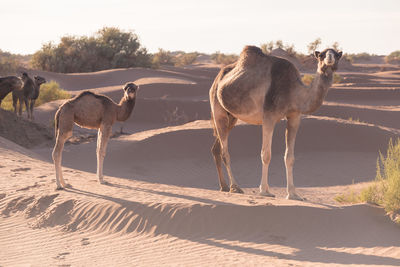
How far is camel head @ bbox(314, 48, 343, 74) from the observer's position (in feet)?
29.2

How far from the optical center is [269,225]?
842 centimetres

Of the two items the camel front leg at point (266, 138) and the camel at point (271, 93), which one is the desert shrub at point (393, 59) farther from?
the camel front leg at point (266, 138)

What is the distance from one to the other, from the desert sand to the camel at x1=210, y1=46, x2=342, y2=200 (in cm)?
104

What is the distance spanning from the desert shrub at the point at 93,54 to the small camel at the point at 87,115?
131ft

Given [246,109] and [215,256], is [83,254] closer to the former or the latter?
[215,256]

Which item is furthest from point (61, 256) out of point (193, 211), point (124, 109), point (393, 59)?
point (393, 59)

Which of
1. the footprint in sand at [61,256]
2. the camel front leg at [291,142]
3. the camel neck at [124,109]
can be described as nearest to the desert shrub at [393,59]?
the camel front leg at [291,142]

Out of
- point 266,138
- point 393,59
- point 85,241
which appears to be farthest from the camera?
point 393,59

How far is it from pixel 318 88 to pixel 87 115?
164 inches

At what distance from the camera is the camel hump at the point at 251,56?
10133mm

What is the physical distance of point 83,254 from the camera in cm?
765

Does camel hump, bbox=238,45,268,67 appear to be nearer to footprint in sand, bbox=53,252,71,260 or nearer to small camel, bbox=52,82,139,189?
small camel, bbox=52,82,139,189

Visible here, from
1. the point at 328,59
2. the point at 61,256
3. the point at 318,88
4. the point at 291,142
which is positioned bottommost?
the point at 61,256

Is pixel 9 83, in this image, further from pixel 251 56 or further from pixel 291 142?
pixel 291 142
